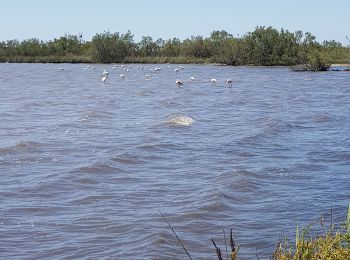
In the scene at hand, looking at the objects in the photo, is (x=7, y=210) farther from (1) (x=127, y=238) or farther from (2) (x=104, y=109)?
(2) (x=104, y=109)

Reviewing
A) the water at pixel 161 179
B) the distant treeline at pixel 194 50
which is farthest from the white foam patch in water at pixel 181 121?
the distant treeline at pixel 194 50

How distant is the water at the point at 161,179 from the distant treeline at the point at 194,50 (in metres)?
45.1

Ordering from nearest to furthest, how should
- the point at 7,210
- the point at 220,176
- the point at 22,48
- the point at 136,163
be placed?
the point at 7,210, the point at 220,176, the point at 136,163, the point at 22,48

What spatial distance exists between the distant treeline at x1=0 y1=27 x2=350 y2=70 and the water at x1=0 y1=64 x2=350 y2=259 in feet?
148

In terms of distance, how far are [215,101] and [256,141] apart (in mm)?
14835

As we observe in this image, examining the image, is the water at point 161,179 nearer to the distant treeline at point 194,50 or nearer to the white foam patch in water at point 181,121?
the white foam patch in water at point 181,121

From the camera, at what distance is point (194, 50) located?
92.9 m

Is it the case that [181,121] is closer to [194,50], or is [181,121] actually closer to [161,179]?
[161,179]

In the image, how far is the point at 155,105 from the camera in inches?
1109

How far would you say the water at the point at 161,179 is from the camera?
26.4ft

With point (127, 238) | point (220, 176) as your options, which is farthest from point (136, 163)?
point (127, 238)

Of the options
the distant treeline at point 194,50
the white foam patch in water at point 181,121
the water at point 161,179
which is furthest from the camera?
the distant treeline at point 194,50

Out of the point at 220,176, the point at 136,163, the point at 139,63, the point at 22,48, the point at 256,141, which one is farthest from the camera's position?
the point at 22,48

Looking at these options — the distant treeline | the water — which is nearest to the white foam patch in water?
the water
